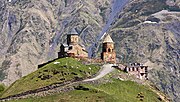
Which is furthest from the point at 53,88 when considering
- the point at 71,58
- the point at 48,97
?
the point at 71,58

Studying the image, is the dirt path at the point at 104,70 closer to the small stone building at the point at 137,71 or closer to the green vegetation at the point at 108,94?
the green vegetation at the point at 108,94

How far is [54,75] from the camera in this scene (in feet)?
554

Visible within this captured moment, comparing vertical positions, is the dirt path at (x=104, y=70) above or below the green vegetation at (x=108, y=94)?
above

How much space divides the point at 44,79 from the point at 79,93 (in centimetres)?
2186

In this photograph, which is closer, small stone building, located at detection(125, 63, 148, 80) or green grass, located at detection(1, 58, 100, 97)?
green grass, located at detection(1, 58, 100, 97)

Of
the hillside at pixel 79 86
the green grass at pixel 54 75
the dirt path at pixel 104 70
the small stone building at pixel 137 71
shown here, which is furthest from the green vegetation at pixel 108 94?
the small stone building at pixel 137 71

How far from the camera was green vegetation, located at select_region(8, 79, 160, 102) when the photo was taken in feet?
472

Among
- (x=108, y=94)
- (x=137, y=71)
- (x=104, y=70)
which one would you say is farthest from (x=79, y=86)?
(x=137, y=71)

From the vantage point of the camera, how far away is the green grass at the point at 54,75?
165 meters

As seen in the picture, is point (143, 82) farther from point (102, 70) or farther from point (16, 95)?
point (16, 95)

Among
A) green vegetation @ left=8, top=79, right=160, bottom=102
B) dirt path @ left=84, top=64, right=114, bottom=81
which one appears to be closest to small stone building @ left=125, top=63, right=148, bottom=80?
dirt path @ left=84, top=64, right=114, bottom=81

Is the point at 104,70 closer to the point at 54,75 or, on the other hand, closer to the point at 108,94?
the point at 54,75

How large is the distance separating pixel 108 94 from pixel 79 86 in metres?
10.6

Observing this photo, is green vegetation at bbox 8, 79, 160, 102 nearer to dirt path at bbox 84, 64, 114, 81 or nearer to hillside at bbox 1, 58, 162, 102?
hillside at bbox 1, 58, 162, 102
